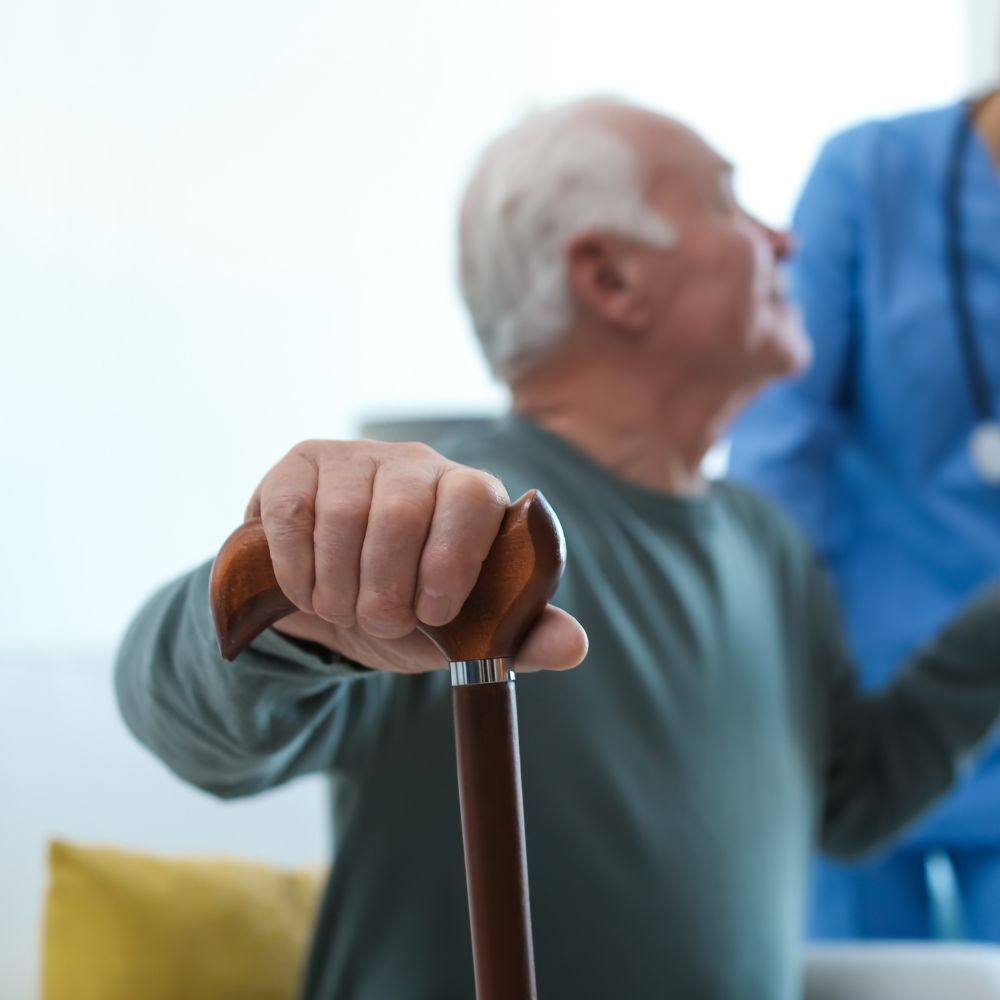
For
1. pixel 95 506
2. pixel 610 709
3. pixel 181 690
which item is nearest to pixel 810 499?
pixel 610 709

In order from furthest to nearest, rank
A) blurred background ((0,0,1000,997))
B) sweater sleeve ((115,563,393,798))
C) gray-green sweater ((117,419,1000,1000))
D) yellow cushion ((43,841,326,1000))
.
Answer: blurred background ((0,0,1000,997)) < yellow cushion ((43,841,326,1000)) < gray-green sweater ((117,419,1000,1000)) < sweater sleeve ((115,563,393,798))

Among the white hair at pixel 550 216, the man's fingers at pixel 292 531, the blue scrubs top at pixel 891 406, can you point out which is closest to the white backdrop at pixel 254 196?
the white hair at pixel 550 216

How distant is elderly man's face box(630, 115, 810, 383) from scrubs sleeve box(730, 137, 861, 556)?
270mm

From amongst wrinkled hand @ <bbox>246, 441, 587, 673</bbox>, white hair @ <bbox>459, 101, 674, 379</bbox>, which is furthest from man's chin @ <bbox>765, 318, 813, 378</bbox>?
wrinkled hand @ <bbox>246, 441, 587, 673</bbox>

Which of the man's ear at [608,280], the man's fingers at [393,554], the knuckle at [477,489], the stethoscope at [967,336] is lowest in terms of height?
the stethoscope at [967,336]

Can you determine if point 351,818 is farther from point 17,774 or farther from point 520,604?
point 520,604

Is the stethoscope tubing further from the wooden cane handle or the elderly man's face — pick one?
the wooden cane handle

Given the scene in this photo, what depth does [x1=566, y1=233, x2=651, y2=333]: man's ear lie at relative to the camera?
941 millimetres

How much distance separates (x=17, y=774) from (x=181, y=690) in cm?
39

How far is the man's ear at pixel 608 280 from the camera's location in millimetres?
941

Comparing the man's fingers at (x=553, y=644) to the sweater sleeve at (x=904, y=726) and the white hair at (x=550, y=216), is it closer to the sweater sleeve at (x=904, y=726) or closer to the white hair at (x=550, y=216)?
the white hair at (x=550, y=216)

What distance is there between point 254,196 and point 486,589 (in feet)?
3.55

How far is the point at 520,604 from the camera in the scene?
1.13ft

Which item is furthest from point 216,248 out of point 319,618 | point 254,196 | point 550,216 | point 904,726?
point 319,618
